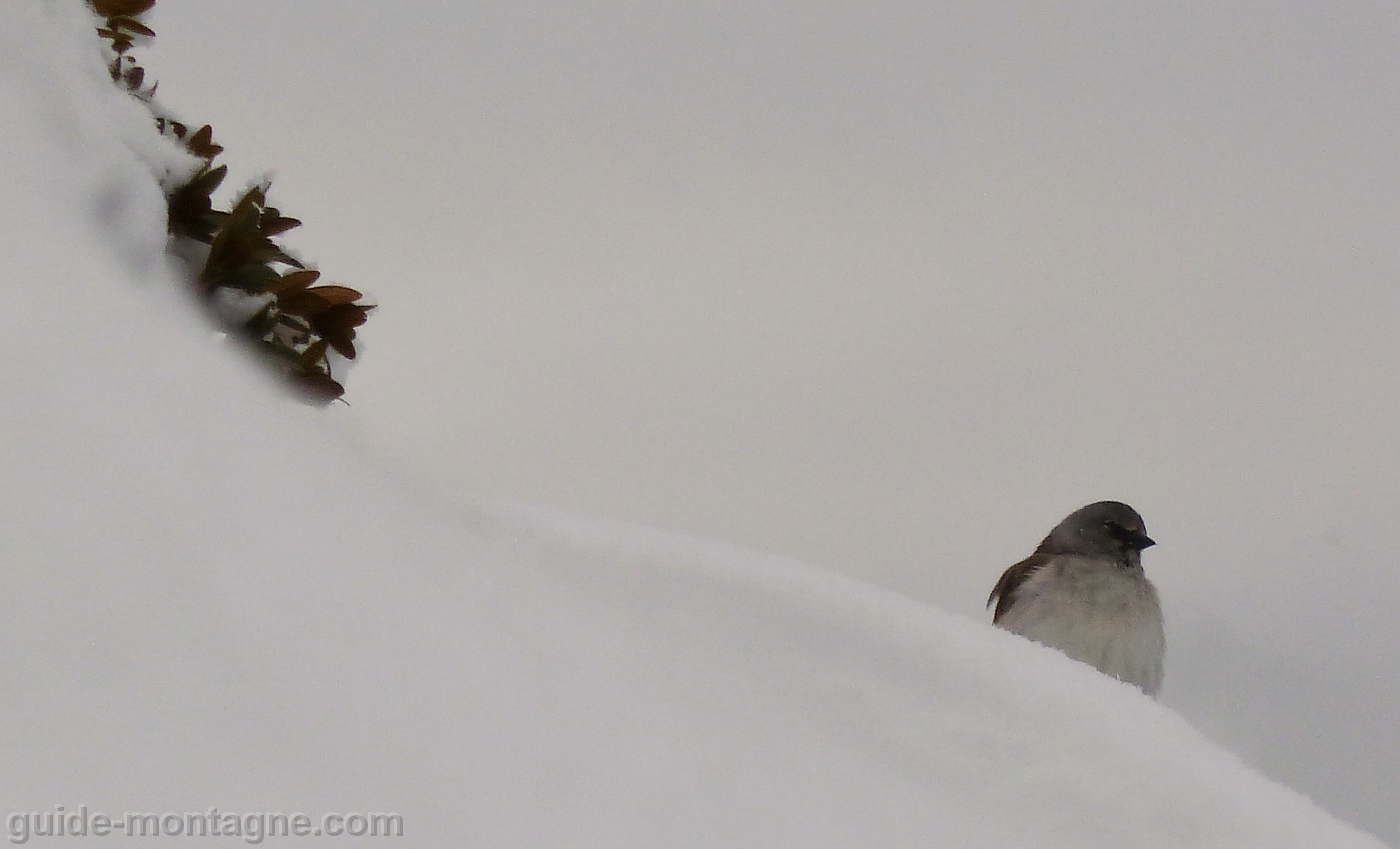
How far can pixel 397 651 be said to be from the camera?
6.08ft

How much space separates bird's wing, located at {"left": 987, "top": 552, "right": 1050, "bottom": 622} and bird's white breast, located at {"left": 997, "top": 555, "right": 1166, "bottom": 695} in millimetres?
219

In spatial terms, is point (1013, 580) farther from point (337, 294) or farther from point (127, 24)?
point (127, 24)

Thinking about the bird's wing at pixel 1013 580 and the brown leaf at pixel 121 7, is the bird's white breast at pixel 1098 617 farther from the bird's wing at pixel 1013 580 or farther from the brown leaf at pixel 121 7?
the brown leaf at pixel 121 7

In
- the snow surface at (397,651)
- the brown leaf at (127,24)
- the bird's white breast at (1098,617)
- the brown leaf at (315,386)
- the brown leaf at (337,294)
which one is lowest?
the snow surface at (397,651)

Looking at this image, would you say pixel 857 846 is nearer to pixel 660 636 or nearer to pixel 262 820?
pixel 660 636

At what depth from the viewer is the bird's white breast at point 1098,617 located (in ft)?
23.7

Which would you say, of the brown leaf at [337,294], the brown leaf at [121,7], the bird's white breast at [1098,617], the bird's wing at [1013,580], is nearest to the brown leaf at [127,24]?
the brown leaf at [121,7]

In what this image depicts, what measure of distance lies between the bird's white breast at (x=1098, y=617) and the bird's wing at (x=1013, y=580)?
8.6 inches

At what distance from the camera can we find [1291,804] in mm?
2521

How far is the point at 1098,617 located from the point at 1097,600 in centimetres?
10

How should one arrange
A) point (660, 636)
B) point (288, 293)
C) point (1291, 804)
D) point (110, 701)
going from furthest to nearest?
1. point (288, 293)
2. point (1291, 804)
3. point (660, 636)
4. point (110, 701)

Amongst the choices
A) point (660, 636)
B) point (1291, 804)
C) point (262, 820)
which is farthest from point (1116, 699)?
point (262, 820)

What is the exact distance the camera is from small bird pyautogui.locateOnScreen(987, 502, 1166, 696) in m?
7.24

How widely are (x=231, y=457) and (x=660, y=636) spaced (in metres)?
0.80
